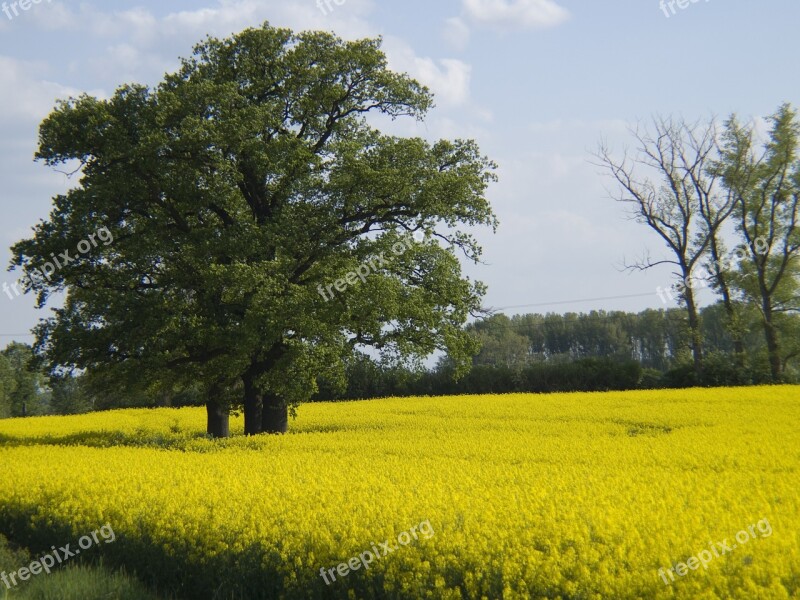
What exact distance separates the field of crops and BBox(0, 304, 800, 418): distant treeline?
6.85m

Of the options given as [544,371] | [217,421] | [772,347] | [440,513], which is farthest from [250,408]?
[772,347]

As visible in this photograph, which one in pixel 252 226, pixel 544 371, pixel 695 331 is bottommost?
pixel 544 371

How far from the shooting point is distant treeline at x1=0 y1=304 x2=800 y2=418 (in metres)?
35.3

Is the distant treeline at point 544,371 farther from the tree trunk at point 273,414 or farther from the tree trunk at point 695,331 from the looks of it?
the tree trunk at point 273,414

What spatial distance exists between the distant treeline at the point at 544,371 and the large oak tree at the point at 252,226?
1.60 meters

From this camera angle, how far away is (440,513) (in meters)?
7.44

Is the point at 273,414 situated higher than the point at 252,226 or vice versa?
the point at 252,226

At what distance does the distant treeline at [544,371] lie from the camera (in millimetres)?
35312

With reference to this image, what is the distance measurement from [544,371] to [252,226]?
85.8ft

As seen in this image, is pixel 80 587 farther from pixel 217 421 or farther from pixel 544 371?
pixel 544 371

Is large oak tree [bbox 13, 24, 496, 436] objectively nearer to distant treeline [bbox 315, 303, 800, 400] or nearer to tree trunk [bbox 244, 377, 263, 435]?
tree trunk [bbox 244, 377, 263, 435]

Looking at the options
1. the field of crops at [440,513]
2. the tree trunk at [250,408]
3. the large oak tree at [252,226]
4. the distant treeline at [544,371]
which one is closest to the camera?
the field of crops at [440,513]

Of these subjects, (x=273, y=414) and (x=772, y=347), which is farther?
(x=772, y=347)

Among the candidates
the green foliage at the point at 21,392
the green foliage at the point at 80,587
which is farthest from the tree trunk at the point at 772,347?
the green foliage at the point at 21,392
